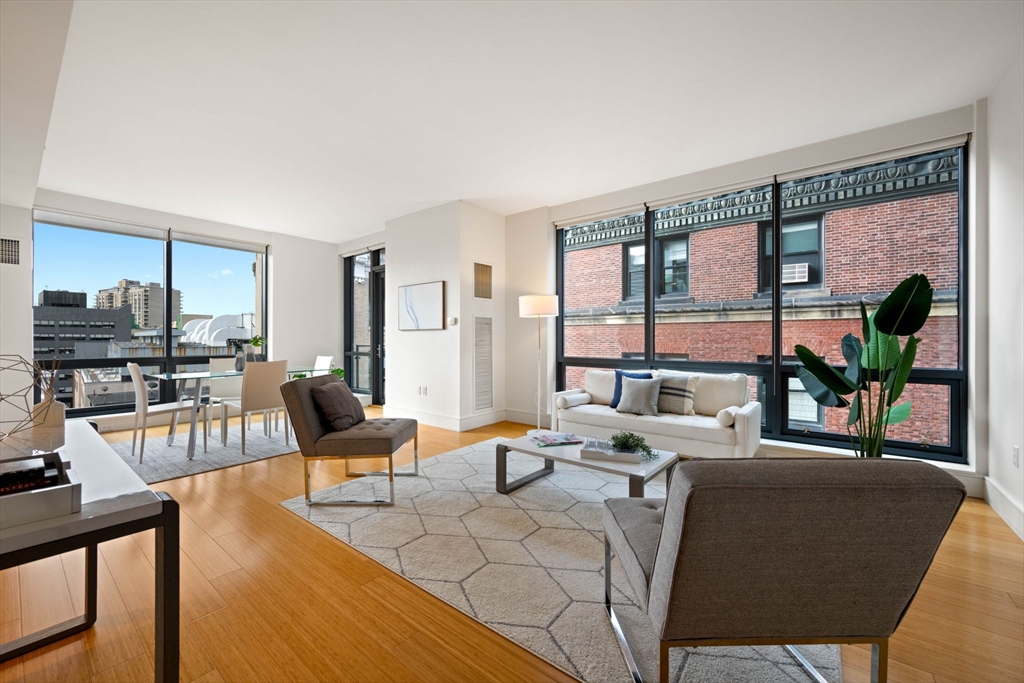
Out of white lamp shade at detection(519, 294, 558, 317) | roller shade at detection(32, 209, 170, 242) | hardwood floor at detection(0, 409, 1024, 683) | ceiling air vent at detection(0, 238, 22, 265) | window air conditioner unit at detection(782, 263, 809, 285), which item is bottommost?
hardwood floor at detection(0, 409, 1024, 683)

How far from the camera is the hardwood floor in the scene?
1.48 m

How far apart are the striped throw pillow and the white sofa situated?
56mm

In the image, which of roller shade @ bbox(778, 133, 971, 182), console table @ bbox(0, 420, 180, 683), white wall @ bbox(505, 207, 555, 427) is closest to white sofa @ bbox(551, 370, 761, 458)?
white wall @ bbox(505, 207, 555, 427)

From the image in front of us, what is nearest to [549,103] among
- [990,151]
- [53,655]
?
[990,151]

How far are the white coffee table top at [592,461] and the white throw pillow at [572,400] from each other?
1.30 metres

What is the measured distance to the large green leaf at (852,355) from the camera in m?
3.06

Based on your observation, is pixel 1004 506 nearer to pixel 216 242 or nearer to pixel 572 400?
pixel 572 400

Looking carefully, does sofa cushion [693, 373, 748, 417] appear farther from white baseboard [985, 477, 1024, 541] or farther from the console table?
the console table

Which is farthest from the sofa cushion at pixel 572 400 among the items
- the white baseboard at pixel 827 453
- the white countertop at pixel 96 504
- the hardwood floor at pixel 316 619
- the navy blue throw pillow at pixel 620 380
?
the white countertop at pixel 96 504

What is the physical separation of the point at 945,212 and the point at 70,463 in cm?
528

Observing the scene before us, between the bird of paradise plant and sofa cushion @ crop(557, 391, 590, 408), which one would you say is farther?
sofa cushion @ crop(557, 391, 590, 408)

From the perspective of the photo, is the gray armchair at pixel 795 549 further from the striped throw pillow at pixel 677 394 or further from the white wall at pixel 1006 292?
the striped throw pillow at pixel 677 394

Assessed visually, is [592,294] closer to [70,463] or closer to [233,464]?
[233,464]

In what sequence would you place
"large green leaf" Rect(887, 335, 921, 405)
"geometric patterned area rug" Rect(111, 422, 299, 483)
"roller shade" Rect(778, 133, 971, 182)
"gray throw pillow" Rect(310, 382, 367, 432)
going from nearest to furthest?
"large green leaf" Rect(887, 335, 921, 405) < "gray throw pillow" Rect(310, 382, 367, 432) < "roller shade" Rect(778, 133, 971, 182) < "geometric patterned area rug" Rect(111, 422, 299, 483)
